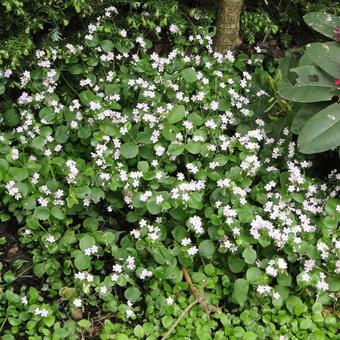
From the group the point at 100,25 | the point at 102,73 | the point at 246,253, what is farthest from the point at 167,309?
the point at 100,25

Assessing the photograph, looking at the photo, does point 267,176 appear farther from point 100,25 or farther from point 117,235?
point 100,25

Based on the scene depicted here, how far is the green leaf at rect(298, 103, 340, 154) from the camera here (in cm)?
263

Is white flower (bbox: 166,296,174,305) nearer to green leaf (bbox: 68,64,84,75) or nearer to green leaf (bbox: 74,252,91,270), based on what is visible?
green leaf (bbox: 74,252,91,270)

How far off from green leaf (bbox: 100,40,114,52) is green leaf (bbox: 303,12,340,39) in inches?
39.6

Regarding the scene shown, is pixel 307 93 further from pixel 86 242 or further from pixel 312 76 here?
pixel 86 242

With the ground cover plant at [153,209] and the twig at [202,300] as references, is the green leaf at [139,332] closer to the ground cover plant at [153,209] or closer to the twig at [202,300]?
the ground cover plant at [153,209]

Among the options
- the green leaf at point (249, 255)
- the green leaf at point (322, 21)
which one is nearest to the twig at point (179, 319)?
the green leaf at point (249, 255)

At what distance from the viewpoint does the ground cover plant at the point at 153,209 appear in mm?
2520

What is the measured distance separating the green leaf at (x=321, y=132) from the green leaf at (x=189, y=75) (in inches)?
24.4

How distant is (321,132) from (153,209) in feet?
2.71

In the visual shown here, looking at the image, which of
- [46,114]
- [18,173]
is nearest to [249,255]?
[18,173]

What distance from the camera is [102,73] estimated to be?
10.2ft

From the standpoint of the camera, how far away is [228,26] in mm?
3268

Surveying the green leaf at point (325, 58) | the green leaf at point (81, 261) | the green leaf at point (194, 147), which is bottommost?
the green leaf at point (81, 261)
